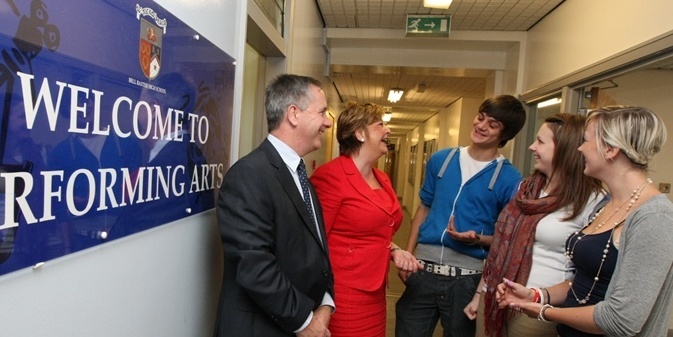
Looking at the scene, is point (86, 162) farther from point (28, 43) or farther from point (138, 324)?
point (138, 324)

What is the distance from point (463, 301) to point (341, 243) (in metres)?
0.67

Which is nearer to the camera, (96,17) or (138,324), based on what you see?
(96,17)

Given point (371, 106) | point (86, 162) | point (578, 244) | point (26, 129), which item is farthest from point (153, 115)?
point (578, 244)

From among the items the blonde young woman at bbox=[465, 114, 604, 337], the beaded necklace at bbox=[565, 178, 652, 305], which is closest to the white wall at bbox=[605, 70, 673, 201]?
the blonde young woman at bbox=[465, 114, 604, 337]

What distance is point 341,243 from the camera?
1623 millimetres

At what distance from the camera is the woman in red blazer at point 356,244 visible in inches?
63.2

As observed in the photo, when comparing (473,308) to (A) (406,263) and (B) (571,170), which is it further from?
(B) (571,170)

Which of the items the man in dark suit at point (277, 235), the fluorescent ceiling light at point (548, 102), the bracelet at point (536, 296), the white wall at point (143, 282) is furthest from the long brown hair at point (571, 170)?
the fluorescent ceiling light at point (548, 102)

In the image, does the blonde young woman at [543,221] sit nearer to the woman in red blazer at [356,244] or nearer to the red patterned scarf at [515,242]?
the red patterned scarf at [515,242]

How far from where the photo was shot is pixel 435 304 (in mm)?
1842

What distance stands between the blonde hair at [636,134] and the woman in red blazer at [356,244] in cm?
86

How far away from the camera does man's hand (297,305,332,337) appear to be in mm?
1188

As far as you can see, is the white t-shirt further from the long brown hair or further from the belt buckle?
the belt buckle

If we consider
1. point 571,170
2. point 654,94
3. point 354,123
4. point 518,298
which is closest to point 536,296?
point 518,298
